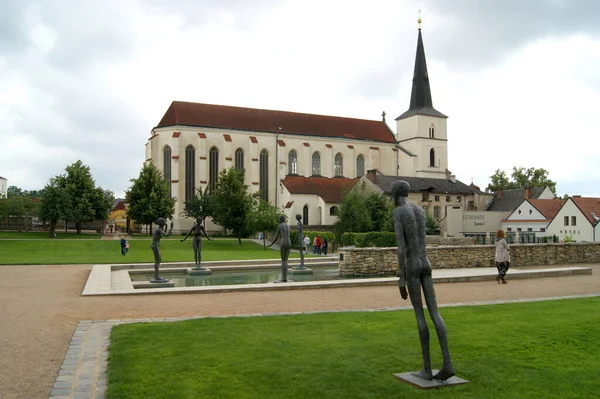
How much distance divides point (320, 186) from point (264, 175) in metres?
9.80

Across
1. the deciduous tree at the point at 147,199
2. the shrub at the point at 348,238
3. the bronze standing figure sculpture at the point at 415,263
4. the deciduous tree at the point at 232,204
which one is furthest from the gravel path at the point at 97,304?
the deciduous tree at the point at 147,199

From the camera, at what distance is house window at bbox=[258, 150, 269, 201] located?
7519cm

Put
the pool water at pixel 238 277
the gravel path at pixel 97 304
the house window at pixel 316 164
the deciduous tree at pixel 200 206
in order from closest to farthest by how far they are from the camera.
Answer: the gravel path at pixel 97 304, the pool water at pixel 238 277, the deciduous tree at pixel 200 206, the house window at pixel 316 164

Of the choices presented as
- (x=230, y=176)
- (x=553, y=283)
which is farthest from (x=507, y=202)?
(x=553, y=283)

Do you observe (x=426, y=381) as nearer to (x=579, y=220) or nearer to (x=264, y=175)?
(x=579, y=220)

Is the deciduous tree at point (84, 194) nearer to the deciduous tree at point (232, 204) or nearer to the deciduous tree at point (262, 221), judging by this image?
the deciduous tree at point (232, 204)

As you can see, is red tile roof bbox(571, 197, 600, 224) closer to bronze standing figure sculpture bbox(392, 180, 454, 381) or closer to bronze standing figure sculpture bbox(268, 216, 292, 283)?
bronze standing figure sculpture bbox(268, 216, 292, 283)

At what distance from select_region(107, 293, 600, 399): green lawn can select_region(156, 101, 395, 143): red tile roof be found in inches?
2536

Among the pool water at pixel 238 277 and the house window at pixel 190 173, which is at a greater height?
the house window at pixel 190 173

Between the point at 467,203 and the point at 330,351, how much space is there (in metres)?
66.0

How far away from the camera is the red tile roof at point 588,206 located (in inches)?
2119

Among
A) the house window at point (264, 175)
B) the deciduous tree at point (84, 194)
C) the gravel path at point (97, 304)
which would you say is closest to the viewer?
the gravel path at point (97, 304)

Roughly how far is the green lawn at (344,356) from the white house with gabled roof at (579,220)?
47.4m

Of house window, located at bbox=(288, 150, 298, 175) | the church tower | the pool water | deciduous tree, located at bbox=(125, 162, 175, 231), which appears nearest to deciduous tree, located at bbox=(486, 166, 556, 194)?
the church tower
